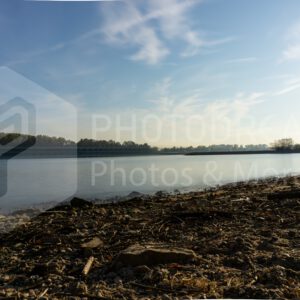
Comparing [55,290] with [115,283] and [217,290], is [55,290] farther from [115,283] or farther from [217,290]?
[217,290]

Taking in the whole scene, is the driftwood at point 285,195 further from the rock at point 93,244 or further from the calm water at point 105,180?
the calm water at point 105,180

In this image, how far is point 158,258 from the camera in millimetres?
5594

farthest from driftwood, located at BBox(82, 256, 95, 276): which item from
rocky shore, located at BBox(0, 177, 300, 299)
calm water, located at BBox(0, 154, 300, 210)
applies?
calm water, located at BBox(0, 154, 300, 210)

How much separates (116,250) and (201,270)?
5.50 feet

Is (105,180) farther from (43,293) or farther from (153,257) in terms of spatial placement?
(43,293)

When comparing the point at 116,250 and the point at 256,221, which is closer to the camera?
the point at 116,250

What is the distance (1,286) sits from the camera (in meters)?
5.10

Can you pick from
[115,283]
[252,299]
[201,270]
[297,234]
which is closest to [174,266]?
[201,270]

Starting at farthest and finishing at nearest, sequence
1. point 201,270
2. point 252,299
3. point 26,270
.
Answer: point 26,270 < point 201,270 < point 252,299

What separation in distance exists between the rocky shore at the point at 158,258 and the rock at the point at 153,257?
0.01m

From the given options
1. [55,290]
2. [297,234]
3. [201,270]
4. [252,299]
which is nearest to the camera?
[252,299]

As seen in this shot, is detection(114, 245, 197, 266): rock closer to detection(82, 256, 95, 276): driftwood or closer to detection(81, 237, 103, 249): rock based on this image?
detection(82, 256, 95, 276): driftwood

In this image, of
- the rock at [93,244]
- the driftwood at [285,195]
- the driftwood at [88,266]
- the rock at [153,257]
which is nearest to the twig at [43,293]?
the driftwood at [88,266]

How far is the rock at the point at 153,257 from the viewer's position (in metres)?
5.53
